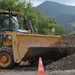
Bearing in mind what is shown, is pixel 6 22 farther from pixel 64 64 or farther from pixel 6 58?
pixel 64 64

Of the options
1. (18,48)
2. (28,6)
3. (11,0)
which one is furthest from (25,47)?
(28,6)

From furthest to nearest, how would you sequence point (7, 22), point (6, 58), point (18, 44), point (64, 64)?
point (7, 22)
point (6, 58)
point (64, 64)
point (18, 44)

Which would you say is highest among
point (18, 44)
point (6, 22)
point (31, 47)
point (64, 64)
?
point (6, 22)

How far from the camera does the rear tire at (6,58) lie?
14516 millimetres

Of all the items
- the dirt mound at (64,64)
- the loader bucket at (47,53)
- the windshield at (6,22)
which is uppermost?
the windshield at (6,22)

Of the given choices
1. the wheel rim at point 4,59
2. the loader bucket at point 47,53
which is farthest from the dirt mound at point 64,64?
the wheel rim at point 4,59

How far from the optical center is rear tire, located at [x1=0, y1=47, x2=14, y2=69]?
571 inches

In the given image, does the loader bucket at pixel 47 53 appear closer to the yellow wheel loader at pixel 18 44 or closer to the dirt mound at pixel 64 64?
the yellow wheel loader at pixel 18 44

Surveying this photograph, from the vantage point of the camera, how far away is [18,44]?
45.9 ft

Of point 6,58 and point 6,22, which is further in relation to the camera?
point 6,22

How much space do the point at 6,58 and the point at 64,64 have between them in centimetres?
249

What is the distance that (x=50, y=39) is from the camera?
15703mm

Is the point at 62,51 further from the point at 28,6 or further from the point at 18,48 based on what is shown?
the point at 28,6

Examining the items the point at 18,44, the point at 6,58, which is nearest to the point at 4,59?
the point at 6,58
